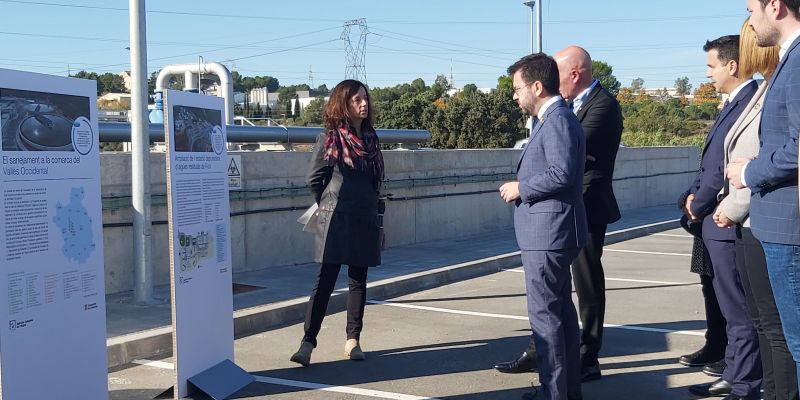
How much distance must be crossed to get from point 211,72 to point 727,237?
11.8 meters

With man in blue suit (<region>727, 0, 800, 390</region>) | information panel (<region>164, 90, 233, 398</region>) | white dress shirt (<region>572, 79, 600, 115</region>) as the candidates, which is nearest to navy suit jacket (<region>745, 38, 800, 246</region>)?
man in blue suit (<region>727, 0, 800, 390</region>)

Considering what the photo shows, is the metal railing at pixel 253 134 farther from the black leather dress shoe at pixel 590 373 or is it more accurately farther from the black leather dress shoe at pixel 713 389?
the black leather dress shoe at pixel 713 389

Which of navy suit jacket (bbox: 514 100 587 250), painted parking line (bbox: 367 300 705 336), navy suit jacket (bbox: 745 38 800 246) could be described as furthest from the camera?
painted parking line (bbox: 367 300 705 336)

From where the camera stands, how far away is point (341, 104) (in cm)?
644

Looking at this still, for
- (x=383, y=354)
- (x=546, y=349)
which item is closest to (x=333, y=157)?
(x=383, y=354)

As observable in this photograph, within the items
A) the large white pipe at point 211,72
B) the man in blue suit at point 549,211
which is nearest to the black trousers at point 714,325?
the man in blue suit at point 549,211

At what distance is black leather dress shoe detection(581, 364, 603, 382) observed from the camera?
6.04m

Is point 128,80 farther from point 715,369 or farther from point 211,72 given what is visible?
point 715,369

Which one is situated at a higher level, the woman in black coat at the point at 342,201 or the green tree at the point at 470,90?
the green tree at the point at 470,90

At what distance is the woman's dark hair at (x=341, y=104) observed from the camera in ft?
21.1

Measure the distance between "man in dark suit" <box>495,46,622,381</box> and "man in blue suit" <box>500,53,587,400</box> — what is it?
0.94 meters

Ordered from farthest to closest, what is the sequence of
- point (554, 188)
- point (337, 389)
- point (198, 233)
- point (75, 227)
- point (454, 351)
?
point (454, 351), point (337, 389), point (198, 233), point (554, 188), point (75, 227)

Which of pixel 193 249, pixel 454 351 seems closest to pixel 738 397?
pixel 454 351

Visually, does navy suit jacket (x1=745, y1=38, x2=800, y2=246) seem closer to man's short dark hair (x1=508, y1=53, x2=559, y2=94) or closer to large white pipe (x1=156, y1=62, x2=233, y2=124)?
man's short dark hair (x1=508, y1=53, x2=559, y2=94)
